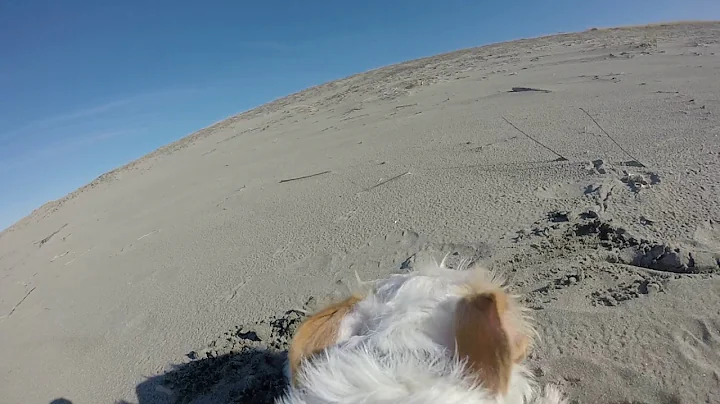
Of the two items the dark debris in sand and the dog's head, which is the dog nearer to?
the dog's head

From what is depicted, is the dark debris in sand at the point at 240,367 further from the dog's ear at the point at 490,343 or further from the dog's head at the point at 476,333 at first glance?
the dog's ear at the point at 490,343

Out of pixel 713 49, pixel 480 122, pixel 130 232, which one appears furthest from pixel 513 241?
pixel 713 49

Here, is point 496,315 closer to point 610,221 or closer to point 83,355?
point 610,221

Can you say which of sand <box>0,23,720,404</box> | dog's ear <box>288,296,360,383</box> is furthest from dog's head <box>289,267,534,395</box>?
sand <box>0,23,720,404</box>

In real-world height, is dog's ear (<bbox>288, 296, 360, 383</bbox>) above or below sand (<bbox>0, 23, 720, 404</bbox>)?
above

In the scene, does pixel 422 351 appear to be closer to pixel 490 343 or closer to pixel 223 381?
pixel 490 343

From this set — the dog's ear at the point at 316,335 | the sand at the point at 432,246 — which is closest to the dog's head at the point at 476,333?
the dog's ear at the point at 316,335
